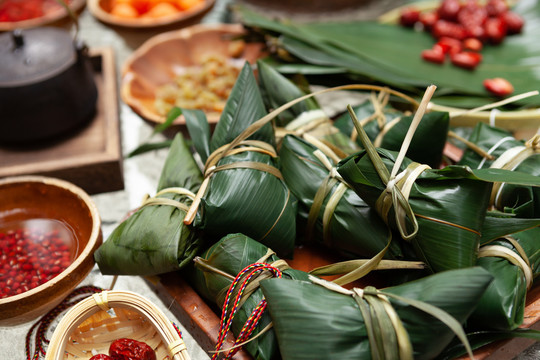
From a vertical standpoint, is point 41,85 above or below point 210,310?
above

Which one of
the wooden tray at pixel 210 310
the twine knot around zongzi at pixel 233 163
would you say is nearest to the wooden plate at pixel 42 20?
the twine knot around zongzi at pixel 233 163

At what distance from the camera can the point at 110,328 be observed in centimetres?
113

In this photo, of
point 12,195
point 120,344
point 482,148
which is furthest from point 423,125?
point 12,195

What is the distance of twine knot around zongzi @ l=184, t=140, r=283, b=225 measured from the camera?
1193mm

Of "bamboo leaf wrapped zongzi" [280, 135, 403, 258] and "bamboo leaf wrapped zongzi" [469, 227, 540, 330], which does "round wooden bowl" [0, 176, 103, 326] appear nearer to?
"bamboo leaf wrapped zongzi" [280, 135, 403, 258]

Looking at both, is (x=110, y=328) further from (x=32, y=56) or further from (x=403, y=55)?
(x=403, y=55)

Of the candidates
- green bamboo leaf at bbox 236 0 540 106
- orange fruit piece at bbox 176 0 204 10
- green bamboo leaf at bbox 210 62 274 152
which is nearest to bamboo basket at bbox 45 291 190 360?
green bamboo leaf at bbox 210 62 274 152

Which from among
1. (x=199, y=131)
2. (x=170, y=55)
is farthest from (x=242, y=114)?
(x=170, y=55)

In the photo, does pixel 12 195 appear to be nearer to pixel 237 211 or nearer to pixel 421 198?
pixel 237 211

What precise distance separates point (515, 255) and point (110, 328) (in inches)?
41.3

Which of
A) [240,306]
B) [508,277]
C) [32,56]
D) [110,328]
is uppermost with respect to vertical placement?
[32,56]

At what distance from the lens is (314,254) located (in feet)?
4.32

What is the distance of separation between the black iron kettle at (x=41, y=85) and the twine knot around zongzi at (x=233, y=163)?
874 mm

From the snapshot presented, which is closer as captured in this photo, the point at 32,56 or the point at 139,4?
the point at 32,56
